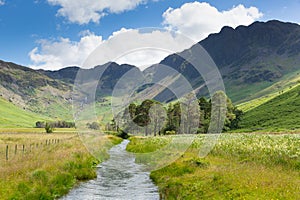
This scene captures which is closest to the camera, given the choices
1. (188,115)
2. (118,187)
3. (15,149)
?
(118,187)

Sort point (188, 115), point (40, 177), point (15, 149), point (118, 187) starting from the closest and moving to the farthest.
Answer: point (40, 177), point (118, 187), point (15, 149), point (188, 115)

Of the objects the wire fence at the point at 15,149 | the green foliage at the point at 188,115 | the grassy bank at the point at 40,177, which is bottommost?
the grassy bank at the point at 40,177

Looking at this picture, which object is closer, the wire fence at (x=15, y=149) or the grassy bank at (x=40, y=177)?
the grassy bank at (x=40, y=177)

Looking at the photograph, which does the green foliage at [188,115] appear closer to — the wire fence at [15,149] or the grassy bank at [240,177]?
the wire fence at [15,149]

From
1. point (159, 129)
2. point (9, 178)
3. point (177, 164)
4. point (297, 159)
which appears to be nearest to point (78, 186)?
point (9, 178)

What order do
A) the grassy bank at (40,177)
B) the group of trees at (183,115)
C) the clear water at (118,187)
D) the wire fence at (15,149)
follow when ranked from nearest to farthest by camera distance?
1. the grassy bank at (40,177)
2. the clear water at (118,187)
3. the wire fence at (15,149)
4. the group of trees at (183,115)

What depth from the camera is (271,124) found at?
584 ft

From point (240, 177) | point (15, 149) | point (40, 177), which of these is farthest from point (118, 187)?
point (15, 149)

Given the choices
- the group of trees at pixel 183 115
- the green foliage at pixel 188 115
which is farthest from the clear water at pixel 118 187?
the green foliage at pixel 188 115

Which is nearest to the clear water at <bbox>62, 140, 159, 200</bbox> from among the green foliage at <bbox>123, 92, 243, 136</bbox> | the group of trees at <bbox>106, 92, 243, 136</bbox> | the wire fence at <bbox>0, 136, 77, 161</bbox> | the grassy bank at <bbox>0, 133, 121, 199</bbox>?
the grassy bank at <bbox>0, 133, 121, 199</bbox>

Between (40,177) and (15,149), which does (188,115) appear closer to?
(15,149)

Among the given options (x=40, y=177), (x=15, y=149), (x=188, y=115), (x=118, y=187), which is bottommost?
(x=118, y=187)

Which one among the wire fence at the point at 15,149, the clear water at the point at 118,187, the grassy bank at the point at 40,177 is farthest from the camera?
the wire fence at the point at 15,149

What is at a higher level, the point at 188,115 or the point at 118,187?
the point at 188,115
